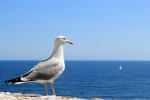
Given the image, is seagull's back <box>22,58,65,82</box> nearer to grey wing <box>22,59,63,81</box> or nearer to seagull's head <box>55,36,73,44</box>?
grey wing <box>22,59,63,81</box>

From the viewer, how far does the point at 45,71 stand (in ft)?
40.8

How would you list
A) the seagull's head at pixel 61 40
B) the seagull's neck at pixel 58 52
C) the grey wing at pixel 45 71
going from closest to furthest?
the grey wing at pixel 45 71
the seagull's neck at pixel 58 52
the seagull's head at pixel 61 40

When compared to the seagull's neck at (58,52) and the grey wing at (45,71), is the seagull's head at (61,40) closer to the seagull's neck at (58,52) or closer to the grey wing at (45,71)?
the seagull's neck at (58,52)

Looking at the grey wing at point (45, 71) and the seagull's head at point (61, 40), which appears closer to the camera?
the grey wing at point (45, 71)

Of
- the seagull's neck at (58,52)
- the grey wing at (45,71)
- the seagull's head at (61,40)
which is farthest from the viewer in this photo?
the seagull's head at (61,40)

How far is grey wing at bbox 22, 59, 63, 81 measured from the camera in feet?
40.3

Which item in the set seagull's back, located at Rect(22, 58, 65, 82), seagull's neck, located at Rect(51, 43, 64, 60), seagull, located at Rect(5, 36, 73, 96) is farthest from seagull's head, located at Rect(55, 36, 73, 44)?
seagull's back, located at Rect(22, 58, 65, 82)

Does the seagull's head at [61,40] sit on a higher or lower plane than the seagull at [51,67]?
higher

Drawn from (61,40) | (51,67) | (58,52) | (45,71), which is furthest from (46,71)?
(61,40)

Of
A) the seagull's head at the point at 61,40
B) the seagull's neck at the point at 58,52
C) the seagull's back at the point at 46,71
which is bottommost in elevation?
the seagull's back at the point at 46,71

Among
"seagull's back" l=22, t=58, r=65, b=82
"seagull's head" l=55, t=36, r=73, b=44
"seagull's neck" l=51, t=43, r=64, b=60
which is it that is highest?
"seagull's head" l=55, t=36, r=73, b=44

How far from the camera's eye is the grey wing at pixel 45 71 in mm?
12297

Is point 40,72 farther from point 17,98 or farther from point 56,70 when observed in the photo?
point 17,98

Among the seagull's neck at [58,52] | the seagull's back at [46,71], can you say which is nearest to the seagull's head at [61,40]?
the seagull's neck at [58,52]
